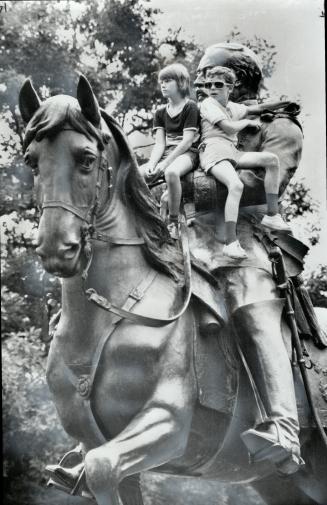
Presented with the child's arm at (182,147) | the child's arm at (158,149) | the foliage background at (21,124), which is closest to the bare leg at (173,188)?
the child's arm at (182,147)

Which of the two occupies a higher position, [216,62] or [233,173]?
[216,62]

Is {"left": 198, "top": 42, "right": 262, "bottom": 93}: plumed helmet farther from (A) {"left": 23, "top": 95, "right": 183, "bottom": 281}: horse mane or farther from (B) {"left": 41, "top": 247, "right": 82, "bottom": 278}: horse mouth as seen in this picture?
(B) {"left": 41, "top": 247, "right": 82, "bottom": 278}: horse mouth

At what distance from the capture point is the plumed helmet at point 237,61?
6.45m

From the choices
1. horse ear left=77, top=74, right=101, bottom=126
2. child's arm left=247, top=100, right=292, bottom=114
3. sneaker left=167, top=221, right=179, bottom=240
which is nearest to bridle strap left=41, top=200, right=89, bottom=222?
horse ear left=77, top=74, right=101, bottom=126

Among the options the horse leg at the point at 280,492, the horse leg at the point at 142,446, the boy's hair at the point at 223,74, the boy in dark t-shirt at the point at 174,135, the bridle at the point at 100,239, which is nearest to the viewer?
the horse leg at the point at 142,446

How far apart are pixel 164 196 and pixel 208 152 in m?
0.38

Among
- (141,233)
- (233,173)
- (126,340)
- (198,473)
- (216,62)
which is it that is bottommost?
(198,473)

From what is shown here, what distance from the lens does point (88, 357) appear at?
5.31 m

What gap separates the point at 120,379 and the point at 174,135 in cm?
180

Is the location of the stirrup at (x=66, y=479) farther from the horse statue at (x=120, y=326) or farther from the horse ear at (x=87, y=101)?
the horse ear at (x=87, y=101)

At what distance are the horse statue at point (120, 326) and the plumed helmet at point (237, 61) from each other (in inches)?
47.9

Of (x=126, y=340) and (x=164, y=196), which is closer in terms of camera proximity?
(x=126, y=340)

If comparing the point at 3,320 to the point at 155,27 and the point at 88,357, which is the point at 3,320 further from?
the point at 88,357

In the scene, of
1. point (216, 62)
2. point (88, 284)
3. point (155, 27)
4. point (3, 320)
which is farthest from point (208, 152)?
point (3, 320)
